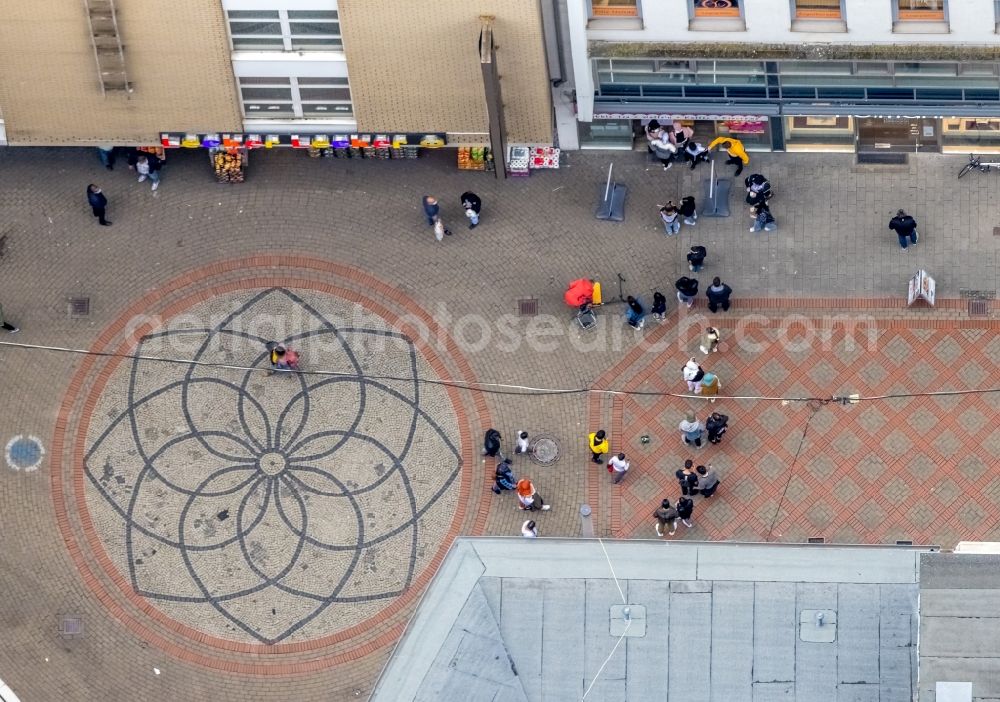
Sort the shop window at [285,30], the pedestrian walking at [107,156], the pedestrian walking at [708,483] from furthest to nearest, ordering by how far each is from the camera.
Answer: the pedestrian walking at [107,156] → the pedestrian walking at [708,483] → the shop window at [285,30]

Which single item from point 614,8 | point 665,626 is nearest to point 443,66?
point 614,8

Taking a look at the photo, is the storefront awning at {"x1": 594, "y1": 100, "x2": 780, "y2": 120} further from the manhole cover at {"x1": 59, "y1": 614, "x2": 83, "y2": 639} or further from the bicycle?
the manhole cover at {"x1": 59, "y1": 614, "x2": 83, "y2": 639}

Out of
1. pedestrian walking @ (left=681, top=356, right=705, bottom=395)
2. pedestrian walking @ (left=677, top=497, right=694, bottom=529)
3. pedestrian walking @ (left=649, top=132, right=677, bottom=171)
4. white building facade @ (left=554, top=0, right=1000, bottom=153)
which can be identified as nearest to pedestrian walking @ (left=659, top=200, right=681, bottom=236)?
pedestrian walking @ (left=649, top=132, right=677, bottom=171)

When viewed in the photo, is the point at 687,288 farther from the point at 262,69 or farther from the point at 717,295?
the point at 262,69

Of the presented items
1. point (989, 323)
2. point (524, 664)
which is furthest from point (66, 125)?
point (989, 323)

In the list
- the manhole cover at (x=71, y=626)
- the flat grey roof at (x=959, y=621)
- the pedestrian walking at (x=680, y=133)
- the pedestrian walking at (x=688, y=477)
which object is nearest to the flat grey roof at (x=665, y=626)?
the flat grey roof at (x=959, y=621)

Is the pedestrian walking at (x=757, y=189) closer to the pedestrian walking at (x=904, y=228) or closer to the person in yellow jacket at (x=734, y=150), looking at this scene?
the person in yellow jacket at (x=734, y=150)
